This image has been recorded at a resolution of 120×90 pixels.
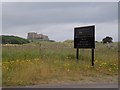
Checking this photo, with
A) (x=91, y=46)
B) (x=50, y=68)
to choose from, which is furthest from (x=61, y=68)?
(x=91, y=46)

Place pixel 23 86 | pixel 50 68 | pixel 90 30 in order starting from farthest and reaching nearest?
pixel 90 30, pixel 50 68, pixel 23 86

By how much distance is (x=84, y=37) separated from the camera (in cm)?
1819

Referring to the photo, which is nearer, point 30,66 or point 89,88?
point 89,88

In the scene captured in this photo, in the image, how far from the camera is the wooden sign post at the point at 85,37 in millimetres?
17688

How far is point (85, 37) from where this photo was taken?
18109 millimetres

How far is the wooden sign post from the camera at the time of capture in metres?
17.7

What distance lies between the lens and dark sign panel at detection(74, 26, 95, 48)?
58.1 feet

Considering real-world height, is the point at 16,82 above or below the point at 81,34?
below

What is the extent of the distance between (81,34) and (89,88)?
7.79m

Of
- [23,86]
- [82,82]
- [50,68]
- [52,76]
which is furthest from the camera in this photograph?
[50,68]

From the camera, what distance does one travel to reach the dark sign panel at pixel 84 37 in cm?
1770

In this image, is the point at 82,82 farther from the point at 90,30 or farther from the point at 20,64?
the point at 90,30

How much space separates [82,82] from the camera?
12711 mm

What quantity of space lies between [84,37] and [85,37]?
3.7 inches
